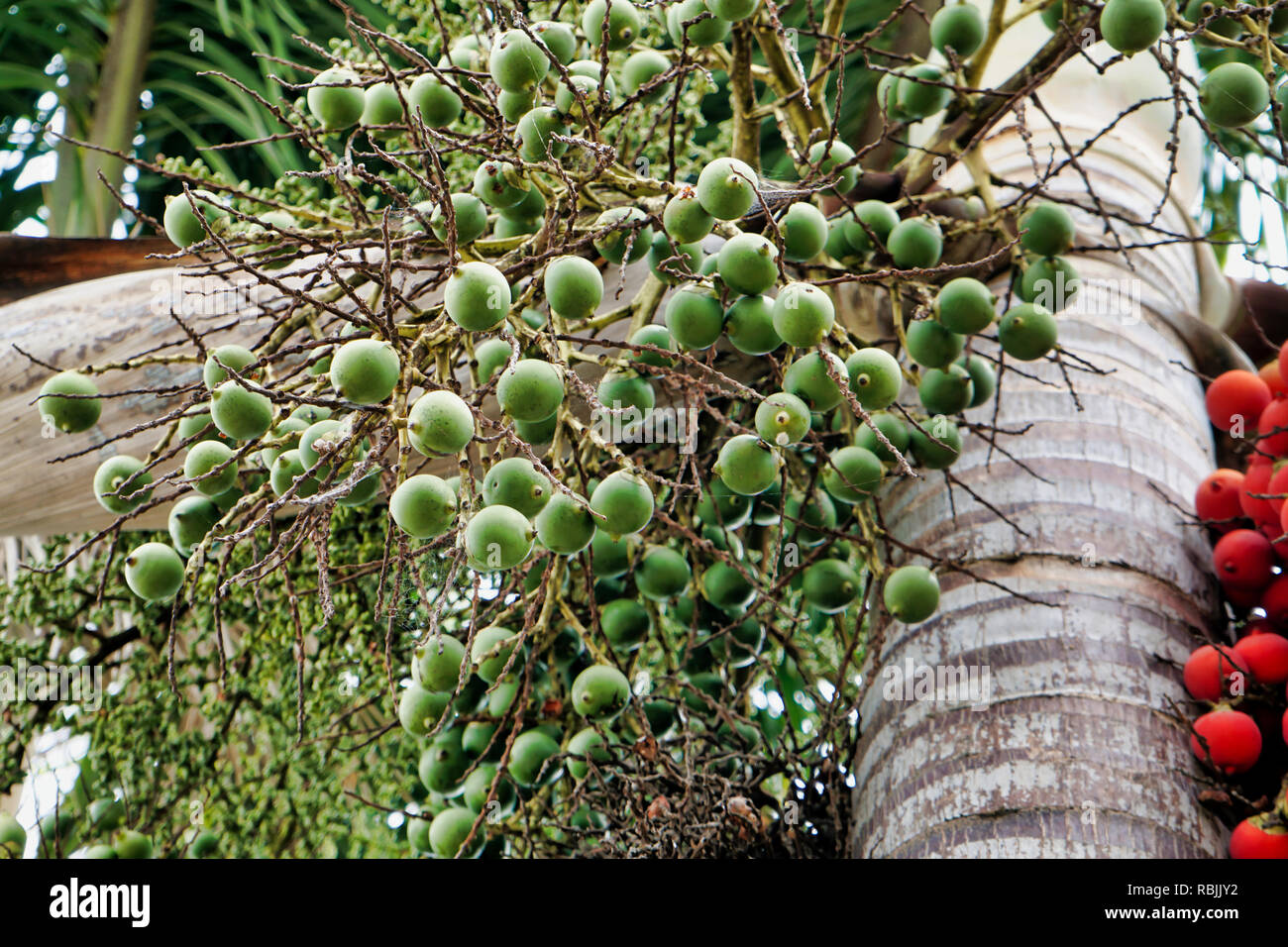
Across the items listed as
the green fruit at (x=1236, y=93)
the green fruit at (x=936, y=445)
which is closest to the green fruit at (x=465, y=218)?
the green fruit at (x=936, y=445)

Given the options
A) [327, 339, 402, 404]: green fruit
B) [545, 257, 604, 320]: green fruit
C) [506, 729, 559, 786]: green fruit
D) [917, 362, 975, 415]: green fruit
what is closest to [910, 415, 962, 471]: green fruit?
[917, 362, 975, 415]: green fruit

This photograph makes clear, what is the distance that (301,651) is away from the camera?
3.86 feet

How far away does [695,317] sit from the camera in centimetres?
126

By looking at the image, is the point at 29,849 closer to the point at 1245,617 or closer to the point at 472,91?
the point at 472,91

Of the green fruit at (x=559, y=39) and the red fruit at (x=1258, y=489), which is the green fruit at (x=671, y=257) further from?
the red fruit at (x=1258, y=489)

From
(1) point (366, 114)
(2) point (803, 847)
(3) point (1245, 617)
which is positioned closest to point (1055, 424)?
(3) point (1245, 617)

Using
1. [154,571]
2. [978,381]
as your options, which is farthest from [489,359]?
[978,381]

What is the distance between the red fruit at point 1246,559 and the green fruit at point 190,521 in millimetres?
1429

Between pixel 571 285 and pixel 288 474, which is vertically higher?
pixel 571 285

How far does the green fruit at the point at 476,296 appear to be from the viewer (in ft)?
3.63

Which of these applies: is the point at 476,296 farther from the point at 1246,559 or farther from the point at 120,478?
the point at 1246,559

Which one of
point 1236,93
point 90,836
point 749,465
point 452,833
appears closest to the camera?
point 749,465

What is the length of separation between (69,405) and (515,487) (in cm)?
75
